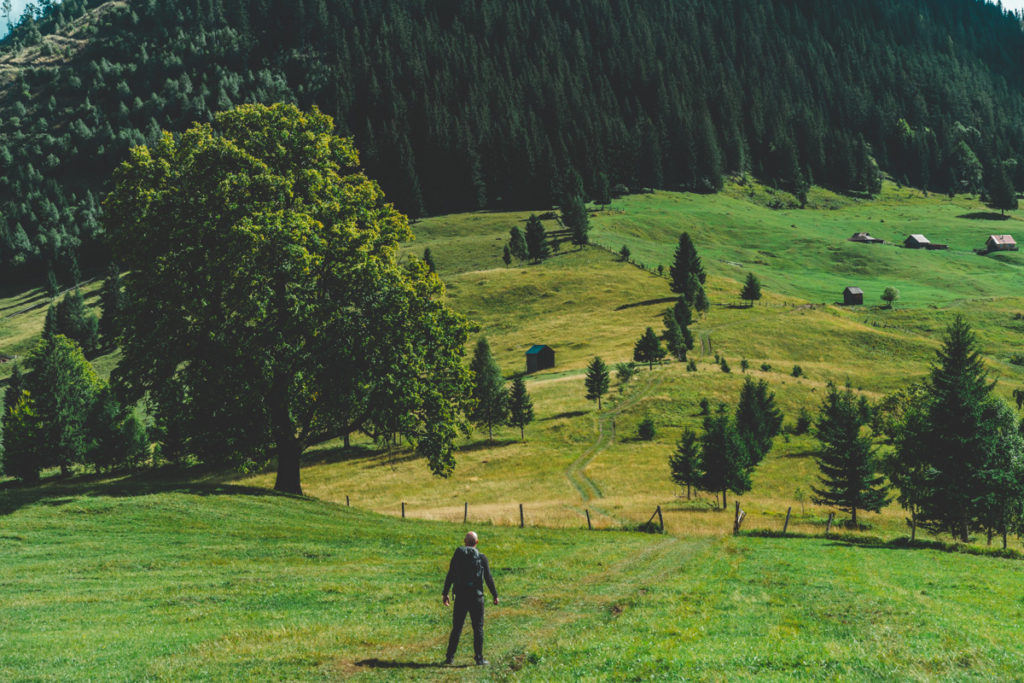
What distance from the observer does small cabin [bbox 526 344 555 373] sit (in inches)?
4163

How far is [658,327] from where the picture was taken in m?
113

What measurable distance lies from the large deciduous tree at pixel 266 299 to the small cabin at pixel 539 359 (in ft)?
231

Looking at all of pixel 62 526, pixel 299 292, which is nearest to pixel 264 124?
pixel 299 292

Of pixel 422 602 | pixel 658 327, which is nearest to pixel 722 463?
pixel 422 602

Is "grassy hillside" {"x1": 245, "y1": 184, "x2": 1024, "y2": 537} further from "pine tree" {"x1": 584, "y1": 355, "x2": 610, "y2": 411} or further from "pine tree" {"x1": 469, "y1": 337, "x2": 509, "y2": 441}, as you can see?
"pine tree" {"x1": 469, "y1": 337, "x2": 509, "y2": 441}

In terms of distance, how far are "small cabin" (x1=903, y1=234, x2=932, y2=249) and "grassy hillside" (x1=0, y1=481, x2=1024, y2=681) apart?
597 ft

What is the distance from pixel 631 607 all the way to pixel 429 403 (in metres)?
18.5

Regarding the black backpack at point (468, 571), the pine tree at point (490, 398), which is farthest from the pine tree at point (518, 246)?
the black backpack at point (468, 571)

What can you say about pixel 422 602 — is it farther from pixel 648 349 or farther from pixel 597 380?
pixel 648 349

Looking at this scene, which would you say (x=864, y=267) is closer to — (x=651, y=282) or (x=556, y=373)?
(x=651, y=282)

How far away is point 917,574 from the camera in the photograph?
80.4 ft

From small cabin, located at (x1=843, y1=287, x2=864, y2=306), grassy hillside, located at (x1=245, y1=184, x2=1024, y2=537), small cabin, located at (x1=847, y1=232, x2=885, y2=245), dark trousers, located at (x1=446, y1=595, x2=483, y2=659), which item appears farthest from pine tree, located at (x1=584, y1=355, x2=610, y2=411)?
small cabin, located at (x1=847, y1=232, x2=885, y2=245)

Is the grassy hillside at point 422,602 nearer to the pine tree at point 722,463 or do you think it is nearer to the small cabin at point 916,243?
the pine tree at point 722,463

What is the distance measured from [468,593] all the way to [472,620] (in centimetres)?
56
